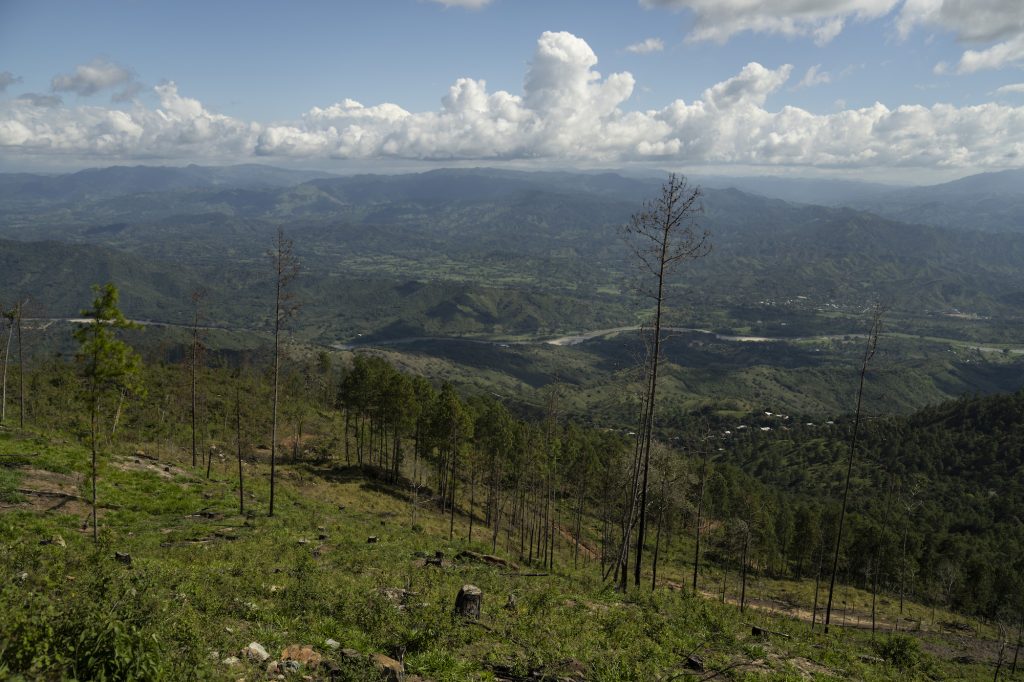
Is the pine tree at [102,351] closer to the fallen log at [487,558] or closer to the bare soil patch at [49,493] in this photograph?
the bare soil patch at [49,493]

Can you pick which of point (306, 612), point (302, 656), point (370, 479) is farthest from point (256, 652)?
point (370, 479)

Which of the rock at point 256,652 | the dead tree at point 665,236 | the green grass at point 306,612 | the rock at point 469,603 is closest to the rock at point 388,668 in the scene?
the green grass at point 306,612

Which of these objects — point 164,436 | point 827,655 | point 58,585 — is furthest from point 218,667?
point 164,436

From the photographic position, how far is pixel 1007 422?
560 ft

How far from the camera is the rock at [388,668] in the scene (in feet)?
35.6

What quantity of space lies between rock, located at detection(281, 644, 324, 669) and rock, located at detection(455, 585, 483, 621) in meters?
4.99

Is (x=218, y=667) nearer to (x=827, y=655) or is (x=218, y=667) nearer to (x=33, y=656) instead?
(x=33, y=656)

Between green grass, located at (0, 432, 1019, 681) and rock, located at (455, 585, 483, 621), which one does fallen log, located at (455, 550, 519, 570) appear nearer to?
green grass, located at (0, 432, 1019, 681)

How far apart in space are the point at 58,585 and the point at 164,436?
173 ft

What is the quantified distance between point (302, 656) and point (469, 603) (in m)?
5.60

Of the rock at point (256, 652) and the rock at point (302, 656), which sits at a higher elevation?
the rock at point (256, 652)

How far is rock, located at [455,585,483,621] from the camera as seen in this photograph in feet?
52.3

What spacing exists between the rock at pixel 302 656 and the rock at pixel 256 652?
0.42 metres

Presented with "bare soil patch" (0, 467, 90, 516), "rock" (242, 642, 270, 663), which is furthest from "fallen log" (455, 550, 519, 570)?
"bare soil patch" (0, 467, 90, 516)
